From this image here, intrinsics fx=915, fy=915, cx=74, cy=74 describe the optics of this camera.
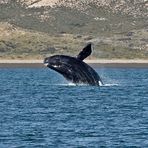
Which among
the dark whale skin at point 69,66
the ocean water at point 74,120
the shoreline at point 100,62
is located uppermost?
the dark whale skin at point 69,66

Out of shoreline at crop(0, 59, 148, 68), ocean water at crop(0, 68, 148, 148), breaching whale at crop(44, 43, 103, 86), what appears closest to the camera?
ocean water at crop(0, 68, 148, 148)

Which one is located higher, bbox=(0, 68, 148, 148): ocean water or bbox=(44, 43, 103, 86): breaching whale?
bbox=(44, 43, 103, 86): breaching whale

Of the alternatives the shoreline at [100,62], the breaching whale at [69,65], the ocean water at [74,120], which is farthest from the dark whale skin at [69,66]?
the shoreline at [100,62]

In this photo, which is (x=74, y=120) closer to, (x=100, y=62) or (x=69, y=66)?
(x=69, y=66)

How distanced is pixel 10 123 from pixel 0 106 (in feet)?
38.3

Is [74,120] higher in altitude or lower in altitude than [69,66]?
lower

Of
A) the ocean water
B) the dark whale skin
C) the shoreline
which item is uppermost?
the dark whale skin

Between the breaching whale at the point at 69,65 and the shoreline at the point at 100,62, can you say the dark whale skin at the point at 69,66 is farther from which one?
the shoreline at the point at 100,62

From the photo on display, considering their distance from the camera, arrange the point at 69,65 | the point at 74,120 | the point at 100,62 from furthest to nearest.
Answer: the point at 100,62
the point at 69,65
the point at 74,120

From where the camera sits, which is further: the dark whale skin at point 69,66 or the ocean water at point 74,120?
the dark whale skin at point 69,66

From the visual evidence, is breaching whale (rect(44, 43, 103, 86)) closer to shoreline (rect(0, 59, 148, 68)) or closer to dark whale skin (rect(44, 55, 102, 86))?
dark whale skin (rect(44, 55, 102, 86))

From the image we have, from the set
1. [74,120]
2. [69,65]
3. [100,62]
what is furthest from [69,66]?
[100,62]

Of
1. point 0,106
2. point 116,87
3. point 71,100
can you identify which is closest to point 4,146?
point 0,106

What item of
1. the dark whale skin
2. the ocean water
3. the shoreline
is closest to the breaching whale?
the dark whale skin
